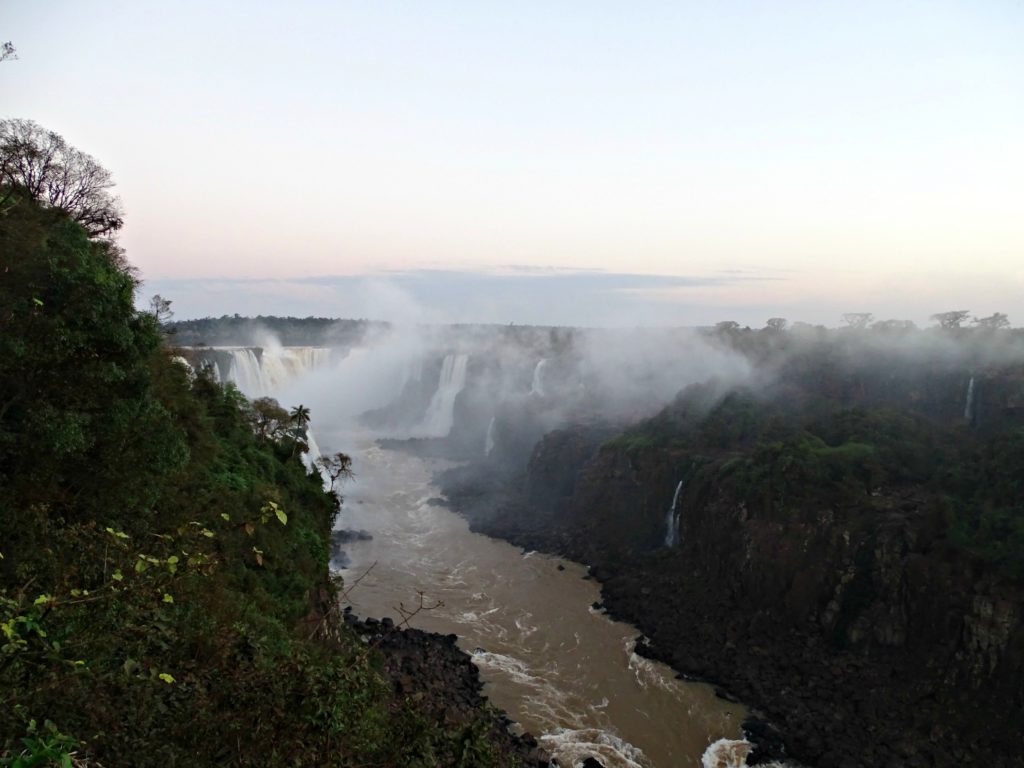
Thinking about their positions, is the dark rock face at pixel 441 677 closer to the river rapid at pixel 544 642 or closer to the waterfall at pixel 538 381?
the river rapid at pixel 544 642

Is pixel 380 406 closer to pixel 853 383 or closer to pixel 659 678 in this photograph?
pixel 853 383

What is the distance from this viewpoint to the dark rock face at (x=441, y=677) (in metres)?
18.1

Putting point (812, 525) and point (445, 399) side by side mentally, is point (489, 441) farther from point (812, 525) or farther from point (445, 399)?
point (812, 525)

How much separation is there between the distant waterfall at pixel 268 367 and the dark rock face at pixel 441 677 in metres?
25.6

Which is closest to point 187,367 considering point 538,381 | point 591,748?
point 591,748

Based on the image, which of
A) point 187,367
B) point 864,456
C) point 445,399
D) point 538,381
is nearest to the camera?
point 187,367

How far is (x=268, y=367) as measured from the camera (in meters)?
67.6

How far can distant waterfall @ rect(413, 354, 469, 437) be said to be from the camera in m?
72.6

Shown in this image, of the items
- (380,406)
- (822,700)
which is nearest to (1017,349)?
(822,700)

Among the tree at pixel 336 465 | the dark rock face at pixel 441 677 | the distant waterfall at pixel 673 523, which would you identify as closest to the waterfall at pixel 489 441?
the tree at pixel 336 465

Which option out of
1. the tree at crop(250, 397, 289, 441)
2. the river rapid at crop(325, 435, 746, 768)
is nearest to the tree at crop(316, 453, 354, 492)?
the tree at crop(250, 397, 289, 441)

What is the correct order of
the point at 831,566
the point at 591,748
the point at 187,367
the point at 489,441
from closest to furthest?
1. the point at 591,748
2. the point at 187,367
3. the point at 831,566
4. the point at 489,441

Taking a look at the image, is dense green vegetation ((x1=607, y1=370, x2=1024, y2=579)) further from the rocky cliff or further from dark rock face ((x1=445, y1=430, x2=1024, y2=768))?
dark rock face ((x1=445, y1=430, x2=1024, y2=768))

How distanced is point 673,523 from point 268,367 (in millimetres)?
51077
